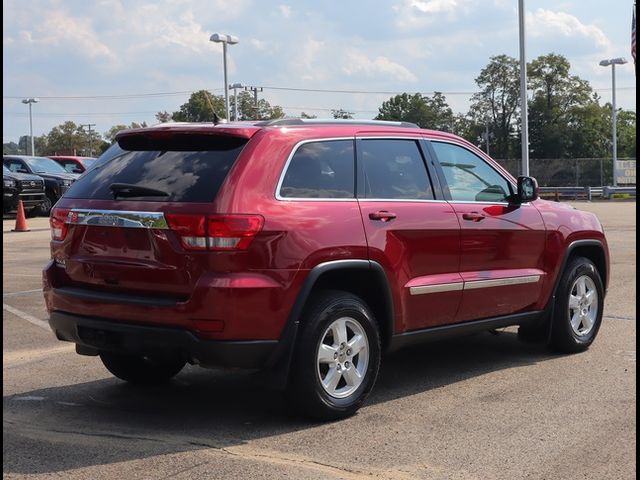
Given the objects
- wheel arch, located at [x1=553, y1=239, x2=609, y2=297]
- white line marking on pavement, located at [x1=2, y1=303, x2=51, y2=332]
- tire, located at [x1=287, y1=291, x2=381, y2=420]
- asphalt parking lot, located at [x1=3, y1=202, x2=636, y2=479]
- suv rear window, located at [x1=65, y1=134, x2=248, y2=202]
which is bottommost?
asphalt parking lot, located at [x1=3, y1=202, x2=636, y2=479]

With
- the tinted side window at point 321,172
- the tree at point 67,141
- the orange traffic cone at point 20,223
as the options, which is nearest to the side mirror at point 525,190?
the tinted side window at point 321,172

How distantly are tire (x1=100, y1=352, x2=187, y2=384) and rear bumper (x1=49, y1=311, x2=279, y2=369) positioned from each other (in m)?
0.96

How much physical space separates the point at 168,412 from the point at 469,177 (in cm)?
280

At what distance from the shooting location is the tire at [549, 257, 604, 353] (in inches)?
276

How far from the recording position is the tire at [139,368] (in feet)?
20.0

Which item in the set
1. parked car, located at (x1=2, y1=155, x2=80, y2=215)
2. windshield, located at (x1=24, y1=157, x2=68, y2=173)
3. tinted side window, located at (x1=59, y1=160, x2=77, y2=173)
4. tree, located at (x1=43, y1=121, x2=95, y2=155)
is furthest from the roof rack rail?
tree, located at (x1=43, y1=121, x2=95, y2=155)

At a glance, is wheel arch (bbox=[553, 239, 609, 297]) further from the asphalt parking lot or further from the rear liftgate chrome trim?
the rear liftgate chrome trim

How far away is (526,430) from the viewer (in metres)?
5.01

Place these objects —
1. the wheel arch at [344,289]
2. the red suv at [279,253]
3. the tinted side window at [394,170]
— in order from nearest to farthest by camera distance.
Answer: the red suv at [279,253]
the wheel arch at [344,289]
the tinted side window at [394,170]

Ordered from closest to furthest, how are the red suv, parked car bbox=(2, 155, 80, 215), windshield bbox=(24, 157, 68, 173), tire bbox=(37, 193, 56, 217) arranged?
the red suv → tire bbox=(37, 193, 56, 217) → parked car bbox=(2, 155, 80, 215) → windshield bbox=(24, 157, 68, 173)

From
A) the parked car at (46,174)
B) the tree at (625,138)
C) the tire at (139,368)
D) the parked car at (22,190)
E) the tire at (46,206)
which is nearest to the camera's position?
the tire at (139,368)

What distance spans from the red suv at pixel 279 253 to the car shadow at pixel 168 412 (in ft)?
0.89

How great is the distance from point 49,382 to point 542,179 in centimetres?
5099

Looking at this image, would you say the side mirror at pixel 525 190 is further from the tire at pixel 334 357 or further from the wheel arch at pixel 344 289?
the tire at pixel 334 357
